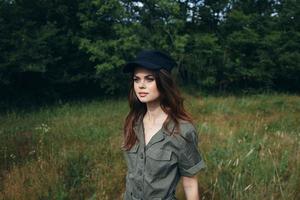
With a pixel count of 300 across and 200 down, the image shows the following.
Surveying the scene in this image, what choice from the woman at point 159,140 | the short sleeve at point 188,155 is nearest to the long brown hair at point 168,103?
the woman at point 159,140

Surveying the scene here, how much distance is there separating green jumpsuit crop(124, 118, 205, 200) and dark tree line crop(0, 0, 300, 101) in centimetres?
1226

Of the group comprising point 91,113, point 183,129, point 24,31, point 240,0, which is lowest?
point 91,113

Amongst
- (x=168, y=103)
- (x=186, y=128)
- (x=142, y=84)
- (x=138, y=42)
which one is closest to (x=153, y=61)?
(x=142, y=84)

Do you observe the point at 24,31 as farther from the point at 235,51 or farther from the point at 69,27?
the point at 235,51

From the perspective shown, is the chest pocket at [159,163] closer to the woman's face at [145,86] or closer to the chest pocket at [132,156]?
the chest pocket at [132,156]

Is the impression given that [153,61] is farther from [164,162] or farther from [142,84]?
[164,162]

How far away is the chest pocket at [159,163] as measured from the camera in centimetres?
278

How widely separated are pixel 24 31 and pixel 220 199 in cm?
1248

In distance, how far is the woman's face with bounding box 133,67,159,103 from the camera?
283 centimetres

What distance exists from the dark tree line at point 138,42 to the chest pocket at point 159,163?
40.4 feet

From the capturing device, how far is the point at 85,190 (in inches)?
208

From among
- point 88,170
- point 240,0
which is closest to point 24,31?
point 88,170

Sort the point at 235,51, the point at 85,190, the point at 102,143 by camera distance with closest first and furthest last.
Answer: the point at 85,190
the point at 102,143
the point at 235,51

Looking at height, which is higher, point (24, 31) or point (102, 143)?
point (24, 31)
